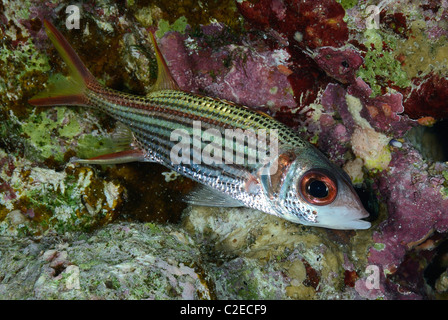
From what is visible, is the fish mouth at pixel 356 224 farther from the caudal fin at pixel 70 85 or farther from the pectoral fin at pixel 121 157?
the caudal fin at pixel 70 85

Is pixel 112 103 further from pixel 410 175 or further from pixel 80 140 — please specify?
pixel 410 175

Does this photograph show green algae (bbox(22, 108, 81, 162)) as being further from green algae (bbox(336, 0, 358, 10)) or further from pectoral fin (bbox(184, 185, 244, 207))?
green algae (bbox(336, 0, 358, 10))

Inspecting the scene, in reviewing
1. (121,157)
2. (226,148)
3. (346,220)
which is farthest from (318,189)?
(121,157)

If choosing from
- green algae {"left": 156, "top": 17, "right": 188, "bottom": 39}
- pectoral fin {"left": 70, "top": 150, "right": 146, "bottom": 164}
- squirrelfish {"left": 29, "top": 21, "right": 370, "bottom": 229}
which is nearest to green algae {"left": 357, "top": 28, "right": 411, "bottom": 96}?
squirrelfish {"left": 29, "top": 21, "right": 370, "bottom": 229}

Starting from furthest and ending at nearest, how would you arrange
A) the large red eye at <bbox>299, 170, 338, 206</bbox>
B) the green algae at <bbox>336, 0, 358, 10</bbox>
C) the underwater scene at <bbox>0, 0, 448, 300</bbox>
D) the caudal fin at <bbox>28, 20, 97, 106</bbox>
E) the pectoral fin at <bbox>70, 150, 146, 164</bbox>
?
the pectoral fin at <bbox>70, 150, 146, 164</bbox> → the caudal fin at <bbox>28, 20, 97, 106</bbox> → the green algae at <bbox>336, 0, 358, 10</bbox> → the underwater scene at <bbox>0, 0, 448, 300</bbox> → the large red eye at <bbox>299, 170, 338, 206</bbox>

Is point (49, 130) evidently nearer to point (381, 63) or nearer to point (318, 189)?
point (318, 189)

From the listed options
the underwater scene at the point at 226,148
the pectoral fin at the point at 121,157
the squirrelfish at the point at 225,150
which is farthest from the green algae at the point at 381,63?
the pectoral fin at the point at 121,157

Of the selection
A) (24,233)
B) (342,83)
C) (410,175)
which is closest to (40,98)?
(24,233)
